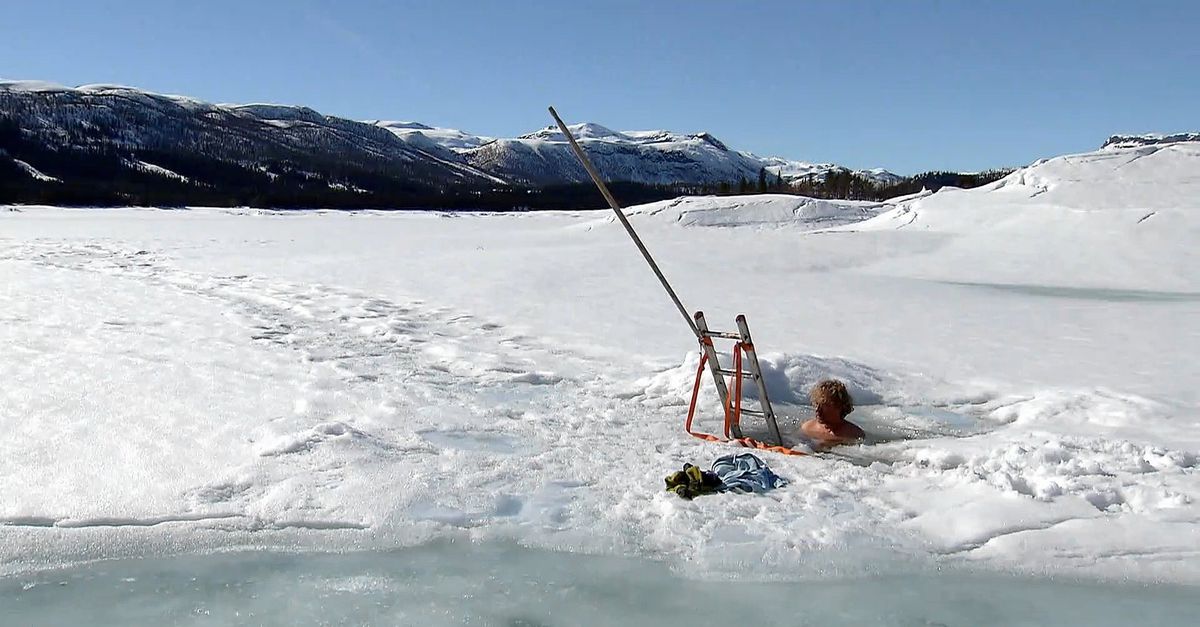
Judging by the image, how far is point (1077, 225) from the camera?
17.3 metres

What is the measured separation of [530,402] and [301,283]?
7.72 m

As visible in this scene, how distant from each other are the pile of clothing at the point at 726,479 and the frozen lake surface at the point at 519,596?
648 mm

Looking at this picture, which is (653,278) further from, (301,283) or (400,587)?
(400,587)

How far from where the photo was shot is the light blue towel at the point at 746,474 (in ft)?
12.7

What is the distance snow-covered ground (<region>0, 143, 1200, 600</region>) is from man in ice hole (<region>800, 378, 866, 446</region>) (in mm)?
172

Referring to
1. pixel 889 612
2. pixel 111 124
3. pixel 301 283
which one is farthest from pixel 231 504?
pixel 111 124

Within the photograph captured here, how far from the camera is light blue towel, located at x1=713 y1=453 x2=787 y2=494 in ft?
12.7

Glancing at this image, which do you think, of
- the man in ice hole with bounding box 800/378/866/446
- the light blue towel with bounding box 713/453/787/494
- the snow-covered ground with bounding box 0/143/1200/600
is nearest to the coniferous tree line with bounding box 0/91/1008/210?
the snow-covered ground with bounding box 0/143/1200/600

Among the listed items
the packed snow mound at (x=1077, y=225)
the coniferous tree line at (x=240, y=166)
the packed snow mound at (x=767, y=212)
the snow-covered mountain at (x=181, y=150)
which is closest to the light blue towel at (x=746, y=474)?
the packed snow mound at (x=1077, y=225)

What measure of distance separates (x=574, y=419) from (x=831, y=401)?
5.24 ft

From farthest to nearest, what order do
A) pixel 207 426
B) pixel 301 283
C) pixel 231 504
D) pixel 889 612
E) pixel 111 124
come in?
pixel 111 124 → pixel 301 283 → pixel 207 426 → pixel 231 504 → pixel 889 612

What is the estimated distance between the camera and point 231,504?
361 cm

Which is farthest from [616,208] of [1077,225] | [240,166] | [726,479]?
[240,166]

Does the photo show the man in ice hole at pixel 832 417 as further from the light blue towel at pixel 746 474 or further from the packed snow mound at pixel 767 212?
the packed snow mound at pixel 767 212
